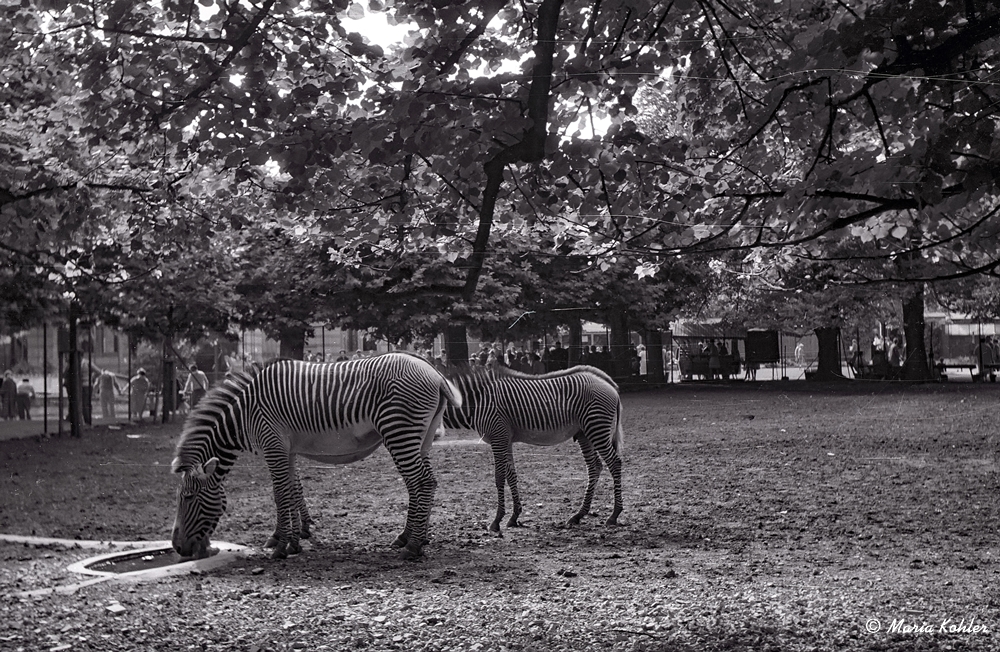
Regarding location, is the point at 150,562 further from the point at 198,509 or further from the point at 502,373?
the point at 502,373

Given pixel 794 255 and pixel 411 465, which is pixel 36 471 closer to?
pixel 411 465

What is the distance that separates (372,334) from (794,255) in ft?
15.2

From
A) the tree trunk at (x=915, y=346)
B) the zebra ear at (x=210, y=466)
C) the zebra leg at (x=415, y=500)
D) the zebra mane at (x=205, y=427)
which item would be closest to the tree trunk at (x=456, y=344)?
the zebra leg at (x=415, y=500)

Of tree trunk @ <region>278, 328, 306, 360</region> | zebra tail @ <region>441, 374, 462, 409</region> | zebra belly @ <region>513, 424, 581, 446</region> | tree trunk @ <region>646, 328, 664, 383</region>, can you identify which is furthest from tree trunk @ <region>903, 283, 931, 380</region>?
zebra tail @ <region>441, 374, 462, 409</region>

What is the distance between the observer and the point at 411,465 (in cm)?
919

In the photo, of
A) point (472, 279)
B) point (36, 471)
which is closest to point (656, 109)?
point (472, 279)

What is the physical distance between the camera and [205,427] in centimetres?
903

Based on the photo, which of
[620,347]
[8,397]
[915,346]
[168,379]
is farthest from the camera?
[915,346]

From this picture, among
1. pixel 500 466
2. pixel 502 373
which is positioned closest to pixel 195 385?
pixel 502 373

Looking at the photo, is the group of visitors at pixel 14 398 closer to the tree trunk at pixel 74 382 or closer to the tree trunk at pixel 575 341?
the tree trunk at pixel 74 382

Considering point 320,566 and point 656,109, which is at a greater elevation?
point 656,109

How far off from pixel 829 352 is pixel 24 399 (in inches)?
760

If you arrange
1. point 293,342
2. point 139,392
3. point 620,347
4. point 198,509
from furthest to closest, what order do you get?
point 139,392
point 620,347
point 293,342
point 198,509

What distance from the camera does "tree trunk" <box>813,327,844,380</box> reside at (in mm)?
25888
